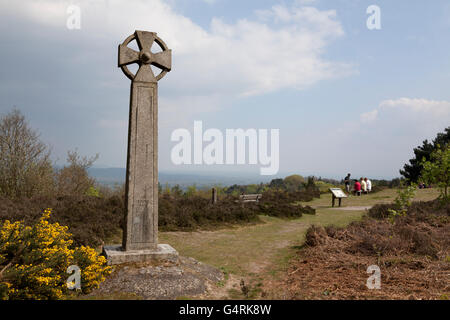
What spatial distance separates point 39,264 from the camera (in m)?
4.26

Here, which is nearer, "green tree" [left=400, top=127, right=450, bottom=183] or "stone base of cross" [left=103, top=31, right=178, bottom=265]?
"stone base of cross" [left=103, top=31, right=178, bottom=265]

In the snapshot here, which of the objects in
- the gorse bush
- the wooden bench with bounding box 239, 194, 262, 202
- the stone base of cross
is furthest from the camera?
the wooden bench with bounding box 239, 194, 262, 202

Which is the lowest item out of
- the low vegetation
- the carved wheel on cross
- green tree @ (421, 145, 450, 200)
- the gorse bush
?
the low vegetation

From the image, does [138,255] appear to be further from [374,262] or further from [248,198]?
[248,198]

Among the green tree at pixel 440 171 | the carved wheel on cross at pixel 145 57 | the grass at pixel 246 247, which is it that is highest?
the carved wheel on cross at pixel 145 57

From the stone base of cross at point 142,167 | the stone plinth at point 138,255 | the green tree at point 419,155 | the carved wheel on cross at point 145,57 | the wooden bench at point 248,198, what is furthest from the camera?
the green tree at point 419,155

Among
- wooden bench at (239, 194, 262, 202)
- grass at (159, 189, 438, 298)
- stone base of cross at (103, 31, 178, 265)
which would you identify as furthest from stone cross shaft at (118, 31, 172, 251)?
wooden bench at (239, 194, 262, 202)

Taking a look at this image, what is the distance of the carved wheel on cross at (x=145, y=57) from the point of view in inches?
248

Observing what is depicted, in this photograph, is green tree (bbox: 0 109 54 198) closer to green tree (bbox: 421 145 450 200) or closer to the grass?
the grass

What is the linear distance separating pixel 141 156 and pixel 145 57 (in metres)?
2.08

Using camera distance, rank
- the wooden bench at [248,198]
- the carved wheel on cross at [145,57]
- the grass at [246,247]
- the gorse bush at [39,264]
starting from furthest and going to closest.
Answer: the wooden bench at [248,198] → the grass at [246,247] → the carved wheel on cross at [145,57] → the gorse bush at [39,264]

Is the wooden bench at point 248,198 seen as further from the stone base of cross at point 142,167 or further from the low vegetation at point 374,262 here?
the stone base of cross at point 142,167

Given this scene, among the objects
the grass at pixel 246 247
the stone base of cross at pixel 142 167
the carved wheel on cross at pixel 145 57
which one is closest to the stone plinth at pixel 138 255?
the stone base of cross at pixel 142 167

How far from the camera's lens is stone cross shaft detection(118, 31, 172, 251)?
19.8ft
